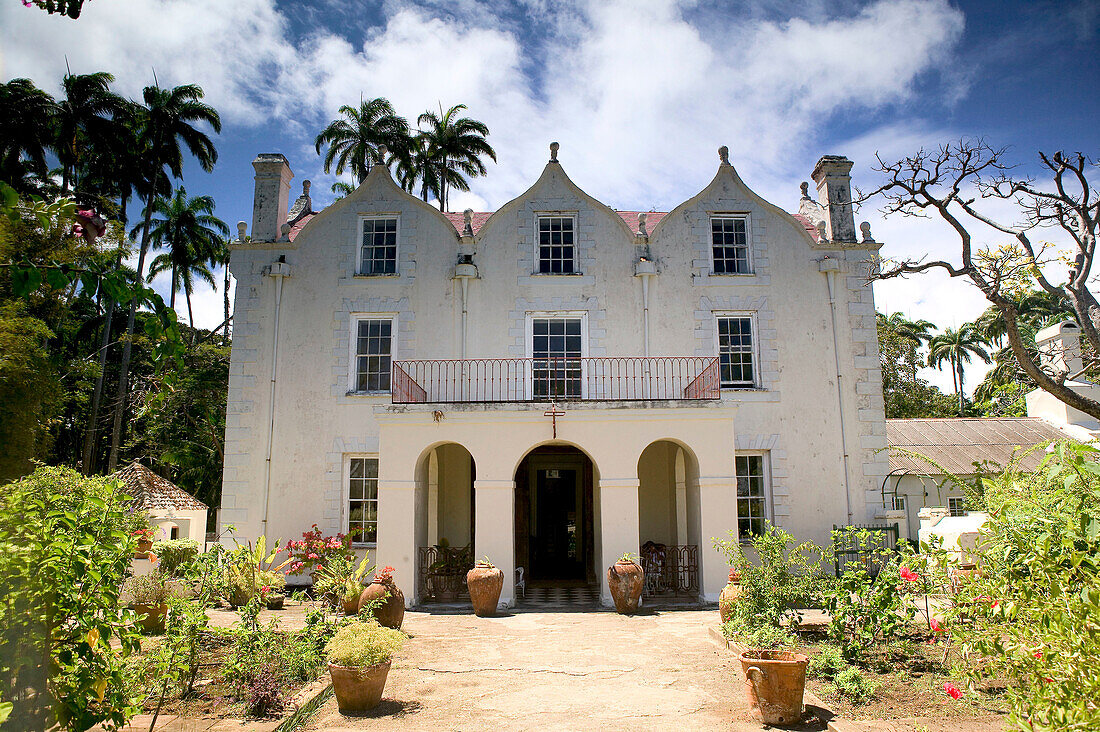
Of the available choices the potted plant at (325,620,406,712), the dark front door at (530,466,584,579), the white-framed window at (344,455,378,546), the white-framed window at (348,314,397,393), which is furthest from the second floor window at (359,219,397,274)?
the potted plant at (325,620,406,712)

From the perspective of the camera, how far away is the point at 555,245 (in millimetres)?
16969

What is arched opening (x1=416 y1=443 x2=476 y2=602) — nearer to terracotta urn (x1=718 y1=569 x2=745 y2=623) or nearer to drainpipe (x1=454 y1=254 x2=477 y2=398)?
drainpipe (x1=454 y1=254 x2=477 y2=398)

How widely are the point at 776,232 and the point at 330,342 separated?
35.4 feet

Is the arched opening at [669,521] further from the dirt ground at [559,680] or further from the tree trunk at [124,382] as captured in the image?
the tree trunk at [124,382]

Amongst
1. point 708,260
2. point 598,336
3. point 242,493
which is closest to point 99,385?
point 242,493

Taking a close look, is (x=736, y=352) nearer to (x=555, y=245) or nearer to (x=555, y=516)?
(x=555, y=245)

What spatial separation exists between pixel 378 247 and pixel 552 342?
4.79 meters

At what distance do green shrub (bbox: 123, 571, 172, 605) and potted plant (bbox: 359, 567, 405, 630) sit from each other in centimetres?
276

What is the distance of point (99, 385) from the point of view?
2664 cm

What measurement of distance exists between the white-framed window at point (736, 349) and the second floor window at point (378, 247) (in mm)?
7835

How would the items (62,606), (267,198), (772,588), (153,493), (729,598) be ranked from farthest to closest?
(153,493) → (267,198) → (729,598) → (772,588) → (62,606)

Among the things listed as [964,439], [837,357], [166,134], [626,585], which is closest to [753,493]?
[837,357]

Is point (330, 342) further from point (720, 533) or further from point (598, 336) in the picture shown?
point (720, 533)

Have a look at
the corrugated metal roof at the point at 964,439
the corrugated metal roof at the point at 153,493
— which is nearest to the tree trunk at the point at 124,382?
the corrugated metal roof at the point at 153,493
